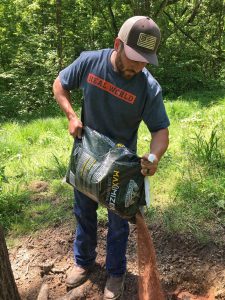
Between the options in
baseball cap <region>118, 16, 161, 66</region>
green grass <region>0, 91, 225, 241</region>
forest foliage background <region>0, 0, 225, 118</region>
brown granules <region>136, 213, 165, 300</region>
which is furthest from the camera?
forest foliage background <region>0, 0, 225, 118</region>

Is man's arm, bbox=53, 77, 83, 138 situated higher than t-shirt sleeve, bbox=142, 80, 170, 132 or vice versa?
t-shirt sleeve, bbox=142, 80, 170, 132

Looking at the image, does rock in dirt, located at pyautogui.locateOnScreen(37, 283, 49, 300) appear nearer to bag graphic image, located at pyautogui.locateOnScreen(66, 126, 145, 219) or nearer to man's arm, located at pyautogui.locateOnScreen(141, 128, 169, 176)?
bag graphic image, located at pyautogui.locateOnScreen(66, 126, 145, 219)

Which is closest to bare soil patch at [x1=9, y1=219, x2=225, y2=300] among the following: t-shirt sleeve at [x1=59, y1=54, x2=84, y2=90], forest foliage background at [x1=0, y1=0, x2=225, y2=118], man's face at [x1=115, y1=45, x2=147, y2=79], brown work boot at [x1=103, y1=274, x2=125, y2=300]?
brown work boot at [x1=103, y1=274, x2=125, y2=300]

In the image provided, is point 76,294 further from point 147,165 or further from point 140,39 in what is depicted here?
point 140,39

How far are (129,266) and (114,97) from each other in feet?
5.11

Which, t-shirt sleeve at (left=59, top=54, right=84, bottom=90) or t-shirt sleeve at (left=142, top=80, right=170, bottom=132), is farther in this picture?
t-shirt sleeve at (left=59, top=54, right=84, bottom=90)

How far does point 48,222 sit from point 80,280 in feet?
2.89

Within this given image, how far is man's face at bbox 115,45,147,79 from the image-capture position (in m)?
2.22

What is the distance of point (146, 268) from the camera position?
256 centimetres

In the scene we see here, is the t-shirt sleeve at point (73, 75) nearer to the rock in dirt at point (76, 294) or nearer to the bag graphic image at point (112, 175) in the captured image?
the bag graphic image at point (112, 175)

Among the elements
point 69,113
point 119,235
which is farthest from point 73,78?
point 119,235

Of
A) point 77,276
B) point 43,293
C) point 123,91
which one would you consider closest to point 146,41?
point 123,91

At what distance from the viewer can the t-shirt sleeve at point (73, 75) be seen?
8.16ft

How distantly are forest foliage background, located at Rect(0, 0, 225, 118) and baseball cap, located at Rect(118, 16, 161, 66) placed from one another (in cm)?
888
